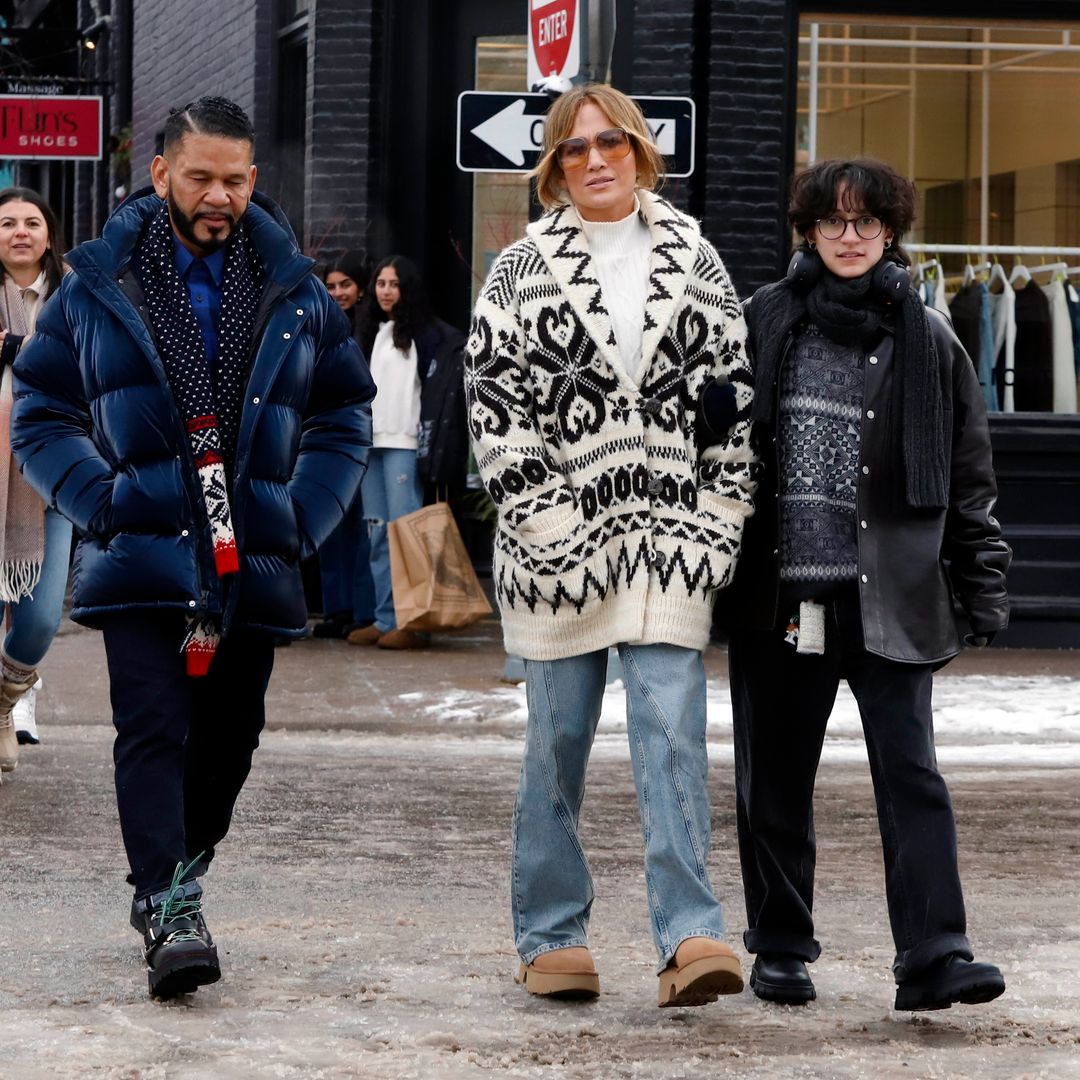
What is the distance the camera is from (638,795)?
482 cm

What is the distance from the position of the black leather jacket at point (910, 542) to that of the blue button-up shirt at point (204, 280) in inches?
51.0

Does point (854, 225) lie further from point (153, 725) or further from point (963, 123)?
point (963, 123)

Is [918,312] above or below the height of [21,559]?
above

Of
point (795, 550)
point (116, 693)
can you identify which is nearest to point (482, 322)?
point (795, 550)

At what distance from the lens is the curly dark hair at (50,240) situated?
24.8ft

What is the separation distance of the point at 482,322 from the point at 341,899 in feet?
6.02

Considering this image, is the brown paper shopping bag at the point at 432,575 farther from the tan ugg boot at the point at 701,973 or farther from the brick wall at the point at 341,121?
the tan ugg boot at the point at 701,973

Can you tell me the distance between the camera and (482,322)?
4816 mm

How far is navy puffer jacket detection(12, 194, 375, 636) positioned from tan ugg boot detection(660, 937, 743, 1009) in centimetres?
122

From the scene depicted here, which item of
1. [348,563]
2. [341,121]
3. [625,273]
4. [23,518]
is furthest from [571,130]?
[341,121]

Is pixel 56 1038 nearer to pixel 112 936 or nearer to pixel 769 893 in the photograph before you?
pixel 112 936

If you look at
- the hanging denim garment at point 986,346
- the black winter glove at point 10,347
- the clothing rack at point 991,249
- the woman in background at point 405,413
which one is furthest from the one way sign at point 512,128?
the hanging denim garment at point 986,346

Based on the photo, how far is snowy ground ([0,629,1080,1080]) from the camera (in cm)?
439

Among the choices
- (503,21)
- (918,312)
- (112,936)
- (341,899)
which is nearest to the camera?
(918,312)
